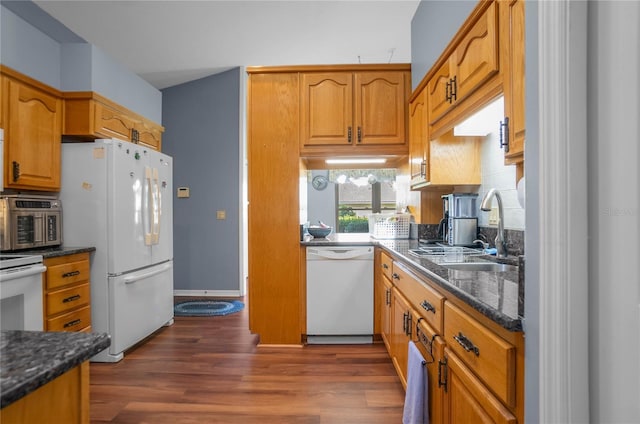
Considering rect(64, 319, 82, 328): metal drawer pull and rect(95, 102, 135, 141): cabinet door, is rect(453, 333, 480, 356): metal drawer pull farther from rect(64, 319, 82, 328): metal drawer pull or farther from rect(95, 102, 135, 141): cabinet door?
rect(95, 102, 135, 141): cabinet door

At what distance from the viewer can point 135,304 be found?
312 centimetres

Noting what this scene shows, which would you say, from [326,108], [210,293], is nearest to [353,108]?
[326,108]

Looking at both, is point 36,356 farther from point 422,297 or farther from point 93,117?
point 93,117

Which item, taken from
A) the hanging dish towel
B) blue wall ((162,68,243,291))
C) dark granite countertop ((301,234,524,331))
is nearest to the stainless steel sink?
dark granite countertop ((301,234,524,331))

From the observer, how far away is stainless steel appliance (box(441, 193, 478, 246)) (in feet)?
8.59

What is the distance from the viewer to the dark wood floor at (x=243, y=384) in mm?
2098

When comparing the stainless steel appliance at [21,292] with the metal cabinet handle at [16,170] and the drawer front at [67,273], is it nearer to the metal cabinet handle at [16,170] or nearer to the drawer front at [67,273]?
the drawer front at [67,273]

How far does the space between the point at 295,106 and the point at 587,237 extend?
2.66 metres

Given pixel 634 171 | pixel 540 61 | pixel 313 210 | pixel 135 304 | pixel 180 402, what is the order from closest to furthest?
pixel 634 171 → pixel 540 61 → pixel 180 402 → pixel 135 304 → pixel 313 210

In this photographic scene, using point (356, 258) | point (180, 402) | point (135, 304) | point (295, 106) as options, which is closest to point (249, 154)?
point (295, 106)

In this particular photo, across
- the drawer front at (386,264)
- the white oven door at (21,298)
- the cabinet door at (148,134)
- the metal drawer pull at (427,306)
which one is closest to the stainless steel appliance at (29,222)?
the white oven door at (21,298)

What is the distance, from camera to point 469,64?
178 centimetres

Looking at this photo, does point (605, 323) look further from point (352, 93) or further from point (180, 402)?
point (352, 93)

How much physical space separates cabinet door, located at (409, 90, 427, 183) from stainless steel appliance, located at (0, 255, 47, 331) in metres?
2.62
